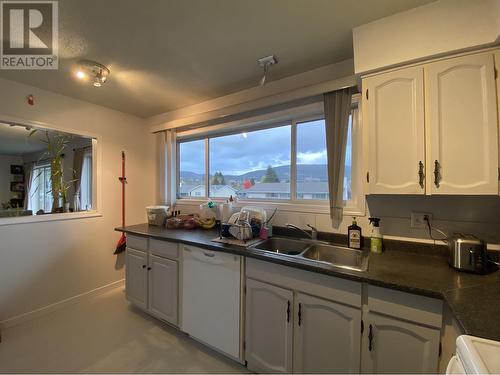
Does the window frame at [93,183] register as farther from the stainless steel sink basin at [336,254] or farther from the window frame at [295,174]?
the stainless steel sink basin at [336,254]

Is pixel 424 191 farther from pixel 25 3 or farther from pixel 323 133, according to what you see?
pixel 25 3

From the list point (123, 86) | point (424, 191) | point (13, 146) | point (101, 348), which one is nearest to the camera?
point (424, 191)

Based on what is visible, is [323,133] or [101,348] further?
[323,133]

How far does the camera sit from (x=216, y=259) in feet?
5.40

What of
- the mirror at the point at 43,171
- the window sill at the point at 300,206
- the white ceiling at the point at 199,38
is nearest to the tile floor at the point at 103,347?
the mirror at the point at 43,171

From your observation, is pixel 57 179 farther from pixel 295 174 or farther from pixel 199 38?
pixel 295 174

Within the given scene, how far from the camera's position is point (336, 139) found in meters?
1.70

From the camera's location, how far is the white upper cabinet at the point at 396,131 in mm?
1241

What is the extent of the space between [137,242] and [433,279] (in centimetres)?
231

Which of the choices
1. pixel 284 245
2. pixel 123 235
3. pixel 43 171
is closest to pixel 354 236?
pixel 284 245

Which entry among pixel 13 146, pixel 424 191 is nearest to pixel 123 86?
pixel 424 191

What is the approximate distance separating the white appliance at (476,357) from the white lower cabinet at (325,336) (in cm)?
59

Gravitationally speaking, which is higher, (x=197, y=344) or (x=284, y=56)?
(x=284, y=56)

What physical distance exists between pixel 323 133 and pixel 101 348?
259 cm
